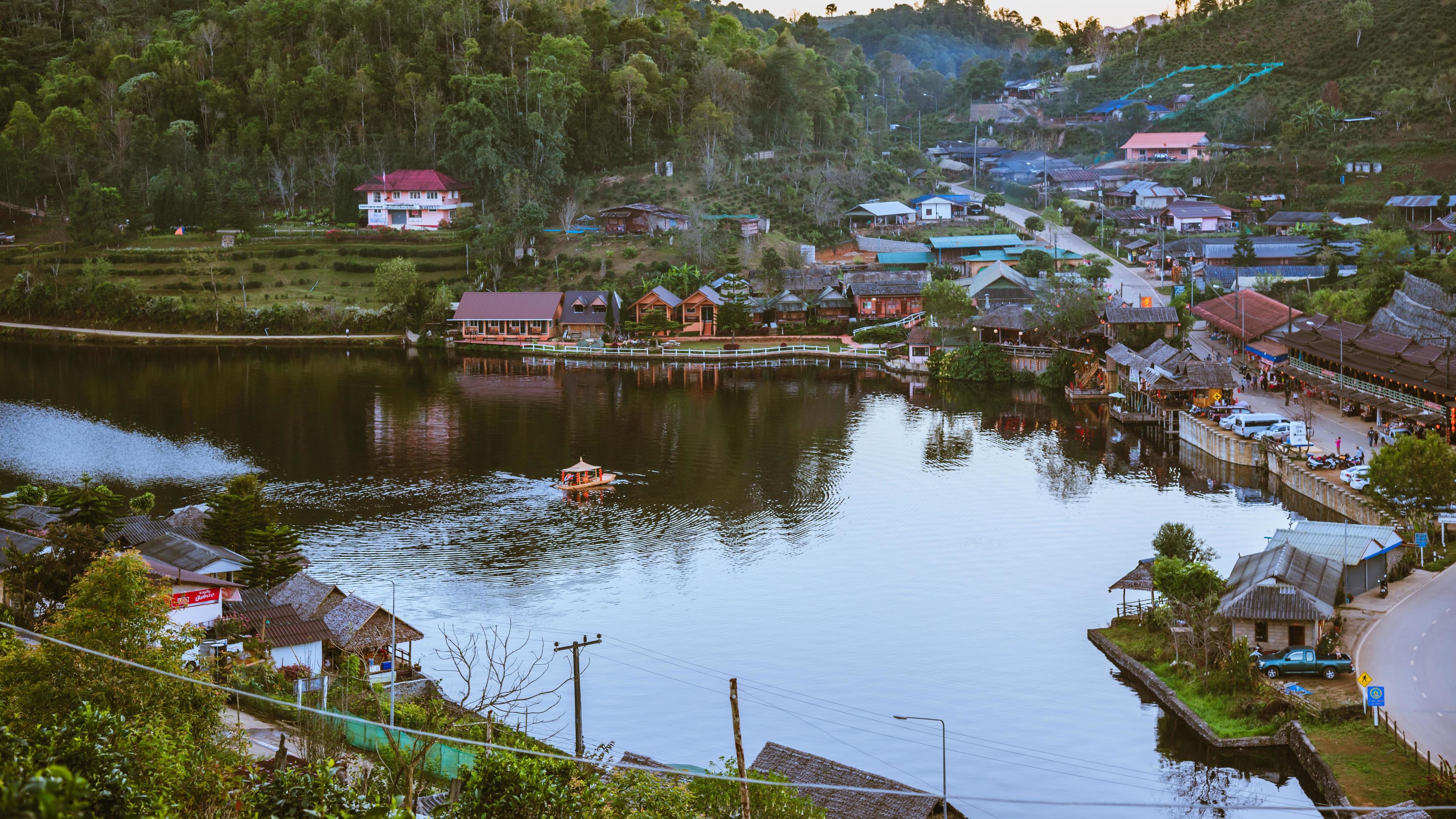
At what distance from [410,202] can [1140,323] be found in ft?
145

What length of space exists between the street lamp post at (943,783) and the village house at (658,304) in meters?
43.1

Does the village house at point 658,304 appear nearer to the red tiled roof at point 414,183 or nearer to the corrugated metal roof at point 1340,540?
the red tiled roof at point 414,183

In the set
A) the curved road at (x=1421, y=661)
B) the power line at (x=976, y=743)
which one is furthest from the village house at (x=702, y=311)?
the curved road at (x=1421, y=661)

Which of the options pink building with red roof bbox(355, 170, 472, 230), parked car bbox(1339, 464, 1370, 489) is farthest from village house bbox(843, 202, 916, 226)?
parked car bbox(1339, 464, 1370, 489)

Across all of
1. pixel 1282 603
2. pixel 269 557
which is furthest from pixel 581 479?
pixel 1282 603

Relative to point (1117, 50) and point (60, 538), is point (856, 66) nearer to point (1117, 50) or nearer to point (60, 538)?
point (1117, 50)

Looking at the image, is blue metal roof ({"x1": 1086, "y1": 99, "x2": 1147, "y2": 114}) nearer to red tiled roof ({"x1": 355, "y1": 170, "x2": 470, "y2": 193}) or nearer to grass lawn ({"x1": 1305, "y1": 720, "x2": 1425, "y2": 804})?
red tiled roof ({"x1": 355, "y1": 170, "x2": 470, "y2": 193})

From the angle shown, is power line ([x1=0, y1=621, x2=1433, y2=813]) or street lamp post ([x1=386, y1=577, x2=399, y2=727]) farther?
street lamp post ([x1=386, y1=577, x2=399, y2=727])

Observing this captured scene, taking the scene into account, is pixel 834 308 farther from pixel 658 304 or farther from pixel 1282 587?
pixel 1282 587

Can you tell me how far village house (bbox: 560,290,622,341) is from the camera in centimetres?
6362

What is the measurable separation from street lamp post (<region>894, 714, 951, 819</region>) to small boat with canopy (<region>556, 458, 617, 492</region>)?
1610 cm

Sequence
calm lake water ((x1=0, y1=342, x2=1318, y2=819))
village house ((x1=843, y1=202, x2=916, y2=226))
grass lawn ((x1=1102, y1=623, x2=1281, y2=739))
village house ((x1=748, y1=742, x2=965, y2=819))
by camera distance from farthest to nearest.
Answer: village house ((x1=843, y1=202, x2=916, y2=226))
calm lake water ((x1=0, y1=342, x2=1318, y2=819))
grass lawn ((x1=1102, y1=623, x2=1281, y2=739))
village house ((x1=748, y1=742, x2=965, y2=819))

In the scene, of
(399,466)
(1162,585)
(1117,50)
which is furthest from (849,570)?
(1117,50)

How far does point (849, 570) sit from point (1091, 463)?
1278cm
